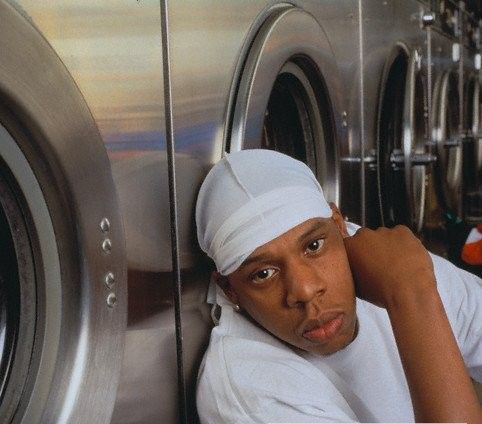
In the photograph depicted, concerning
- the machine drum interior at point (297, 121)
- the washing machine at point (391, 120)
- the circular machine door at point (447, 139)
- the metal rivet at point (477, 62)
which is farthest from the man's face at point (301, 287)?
the metal rivet at point (477, 62)

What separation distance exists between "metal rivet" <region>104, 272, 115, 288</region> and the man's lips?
12.6 inches

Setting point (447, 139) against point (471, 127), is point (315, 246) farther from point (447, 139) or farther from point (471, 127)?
point (471, 127)

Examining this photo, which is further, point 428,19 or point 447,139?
point 447,139

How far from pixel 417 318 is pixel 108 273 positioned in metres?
0.49

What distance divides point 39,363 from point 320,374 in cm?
46

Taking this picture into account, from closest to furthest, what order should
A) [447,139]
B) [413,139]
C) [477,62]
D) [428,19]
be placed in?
[413,139], [428,19], [447,139], [477,62]

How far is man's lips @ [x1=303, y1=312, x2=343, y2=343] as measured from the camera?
3.42 feet

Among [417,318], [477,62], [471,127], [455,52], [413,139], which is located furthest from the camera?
[477,62]


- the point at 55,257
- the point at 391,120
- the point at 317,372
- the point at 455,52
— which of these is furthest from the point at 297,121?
the point at 455,52

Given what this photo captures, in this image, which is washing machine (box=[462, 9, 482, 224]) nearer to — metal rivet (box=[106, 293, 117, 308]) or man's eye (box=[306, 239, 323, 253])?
man's eye (box=[306, 239, 323, 253])

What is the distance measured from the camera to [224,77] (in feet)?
3.66

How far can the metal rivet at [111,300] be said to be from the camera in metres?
0.86

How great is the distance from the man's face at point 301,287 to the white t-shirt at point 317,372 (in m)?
0.04

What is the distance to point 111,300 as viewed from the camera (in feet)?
2.85
